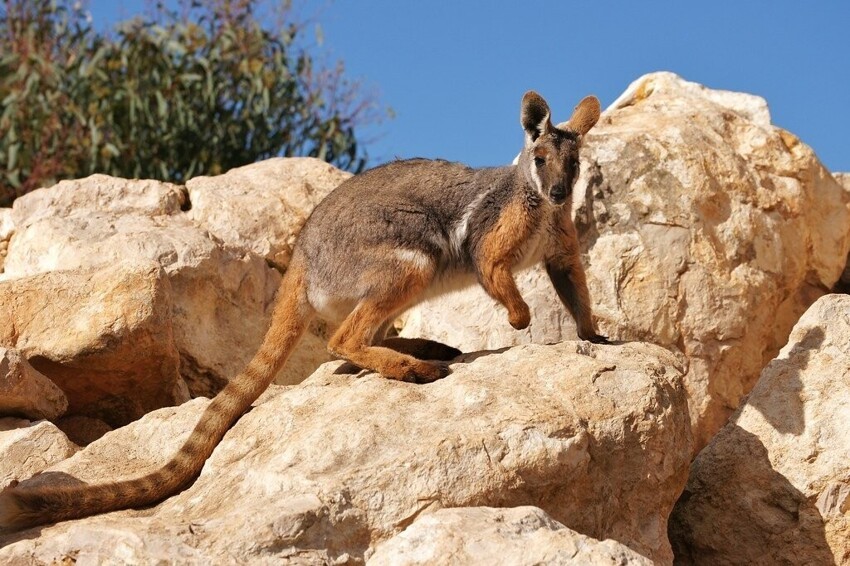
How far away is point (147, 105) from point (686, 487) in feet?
31.3

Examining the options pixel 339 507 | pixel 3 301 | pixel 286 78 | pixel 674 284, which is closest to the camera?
pixel 339 507

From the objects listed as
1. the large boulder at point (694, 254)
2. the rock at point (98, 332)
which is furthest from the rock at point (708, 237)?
the rock at point (98, 332)

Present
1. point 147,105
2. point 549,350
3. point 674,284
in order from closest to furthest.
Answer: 1. point 549,350
2. point 674,284
3. point 147,105

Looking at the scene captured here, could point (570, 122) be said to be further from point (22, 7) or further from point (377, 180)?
point (22, 7)

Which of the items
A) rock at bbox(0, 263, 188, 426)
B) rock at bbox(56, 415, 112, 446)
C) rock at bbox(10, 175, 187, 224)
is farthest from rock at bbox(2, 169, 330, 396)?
rock at bbox(56, 415, 112, 446)

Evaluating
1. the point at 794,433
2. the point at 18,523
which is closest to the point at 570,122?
the point at 794,433

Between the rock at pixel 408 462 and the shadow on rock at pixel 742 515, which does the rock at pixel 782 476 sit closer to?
the shadow on rock at pixel 742 515

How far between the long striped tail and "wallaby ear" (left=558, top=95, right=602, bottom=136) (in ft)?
6.70

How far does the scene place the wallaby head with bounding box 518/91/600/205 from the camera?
7.56 metres

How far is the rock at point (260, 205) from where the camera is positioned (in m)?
9.38

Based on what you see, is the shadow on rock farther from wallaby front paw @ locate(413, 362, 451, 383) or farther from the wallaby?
wallaby front paw @ locate(413, 362, 451, 383)

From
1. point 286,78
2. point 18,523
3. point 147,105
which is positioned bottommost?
point 18,523

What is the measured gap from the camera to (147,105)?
1455cm

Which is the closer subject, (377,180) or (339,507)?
(339,507)
